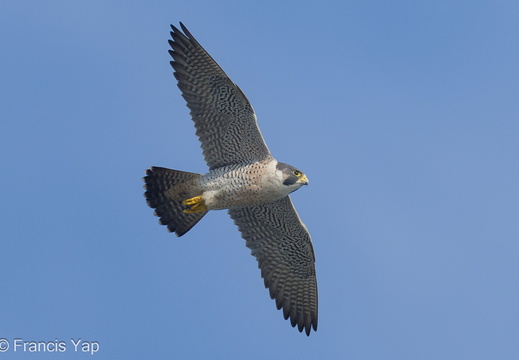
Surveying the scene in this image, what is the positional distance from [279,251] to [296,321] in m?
1.20

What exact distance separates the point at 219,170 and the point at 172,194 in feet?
2.83

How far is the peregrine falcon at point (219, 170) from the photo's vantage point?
13367mm

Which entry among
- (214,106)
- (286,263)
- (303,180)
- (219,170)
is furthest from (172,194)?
(286,263)

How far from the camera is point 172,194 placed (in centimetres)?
1388

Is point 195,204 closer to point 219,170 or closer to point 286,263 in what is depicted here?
point 219,170

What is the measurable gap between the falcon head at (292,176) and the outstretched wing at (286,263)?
143 cm

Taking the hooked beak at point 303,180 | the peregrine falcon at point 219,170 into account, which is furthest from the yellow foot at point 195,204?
the hooked beak at point 303,180

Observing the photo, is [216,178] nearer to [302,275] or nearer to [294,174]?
[294,174]

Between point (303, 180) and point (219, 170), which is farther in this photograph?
point (219, 170)

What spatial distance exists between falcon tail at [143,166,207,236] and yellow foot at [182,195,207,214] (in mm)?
144

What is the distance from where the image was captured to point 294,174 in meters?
13.2

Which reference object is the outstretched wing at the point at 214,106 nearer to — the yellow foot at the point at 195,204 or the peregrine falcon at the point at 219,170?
the peregrine falcon at the point at 219,170

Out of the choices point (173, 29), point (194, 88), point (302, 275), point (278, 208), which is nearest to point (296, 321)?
point (302, 275)

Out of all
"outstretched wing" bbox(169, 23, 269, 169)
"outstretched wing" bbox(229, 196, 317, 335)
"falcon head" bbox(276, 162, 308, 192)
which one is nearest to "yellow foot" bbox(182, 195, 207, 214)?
"outstretched wing" bbox(169, 23, 269, 169)
